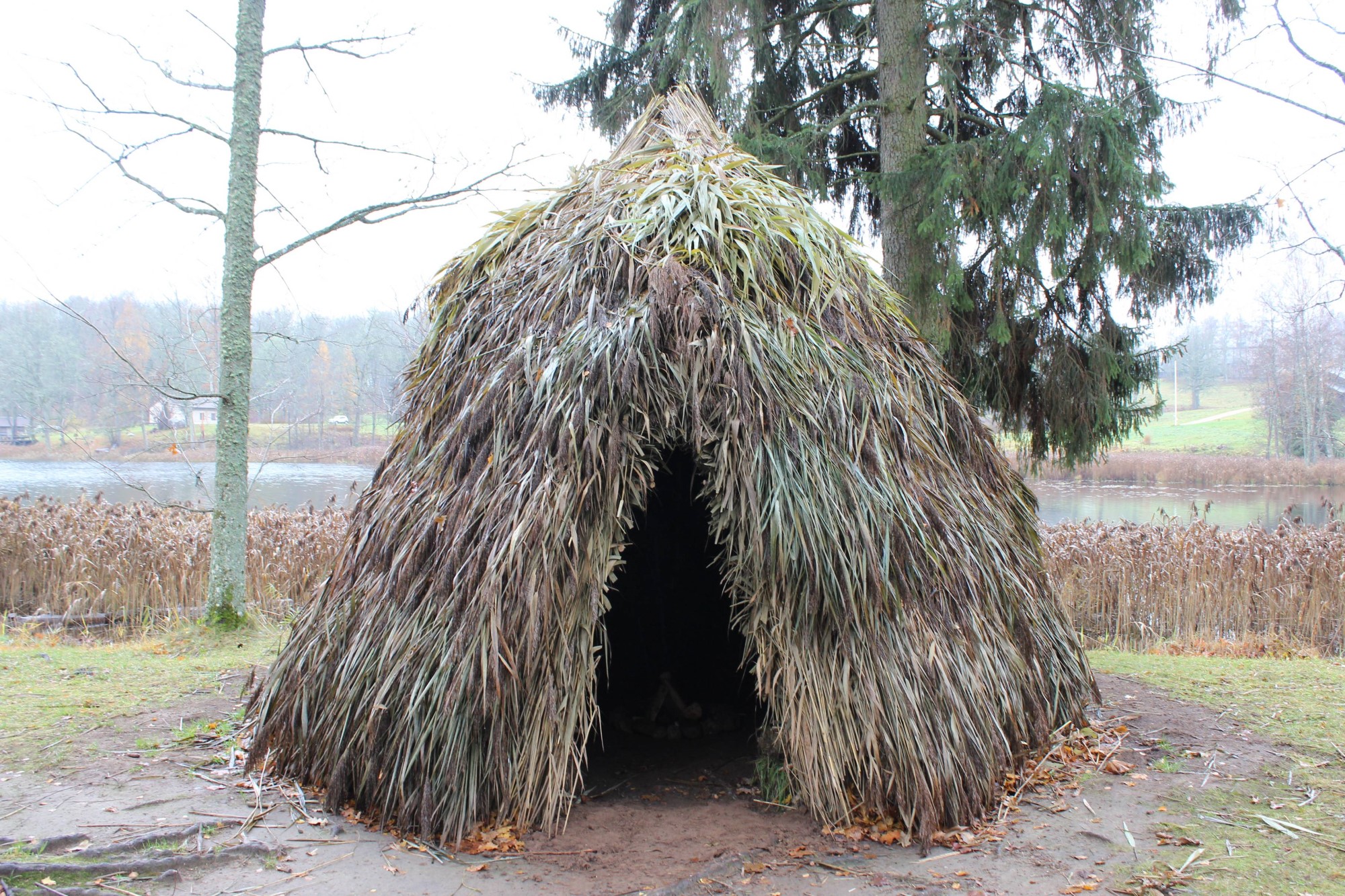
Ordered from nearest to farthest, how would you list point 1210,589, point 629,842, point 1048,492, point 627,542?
1. point 629,842
2. point 627,542
3. point 1210,589
4. point 1048,492

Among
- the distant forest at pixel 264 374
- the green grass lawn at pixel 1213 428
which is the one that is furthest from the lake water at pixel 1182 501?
the distant forest at pixel 264 374

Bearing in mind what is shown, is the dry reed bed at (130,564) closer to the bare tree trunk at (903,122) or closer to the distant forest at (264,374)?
the distant forest at (264,374)

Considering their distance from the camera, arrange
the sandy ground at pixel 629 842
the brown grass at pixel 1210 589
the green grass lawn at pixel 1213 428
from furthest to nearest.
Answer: the green grass lawn at pixel 1213 428
the brown grass at pixel 1210 589
the sandy ground at pixel 629 842

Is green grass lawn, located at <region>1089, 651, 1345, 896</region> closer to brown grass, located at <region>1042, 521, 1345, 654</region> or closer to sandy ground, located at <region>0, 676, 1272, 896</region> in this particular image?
sandy ground, located at <region>0, 676, 1272, 896</region>

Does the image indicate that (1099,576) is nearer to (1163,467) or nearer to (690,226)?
(690,226)

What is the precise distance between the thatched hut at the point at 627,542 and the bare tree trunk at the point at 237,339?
12.4ft

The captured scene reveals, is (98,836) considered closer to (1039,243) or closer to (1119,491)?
(1039,243)

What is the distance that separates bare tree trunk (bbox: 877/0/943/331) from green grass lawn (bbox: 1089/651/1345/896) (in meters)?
3.69

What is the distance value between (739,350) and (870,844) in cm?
228

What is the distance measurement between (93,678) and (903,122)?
27.0ft

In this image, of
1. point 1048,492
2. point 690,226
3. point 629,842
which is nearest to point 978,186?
point 690,226

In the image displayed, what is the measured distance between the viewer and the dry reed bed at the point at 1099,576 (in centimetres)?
870

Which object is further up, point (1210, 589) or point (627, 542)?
point (627, 542)

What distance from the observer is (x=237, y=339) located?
25.2ft
